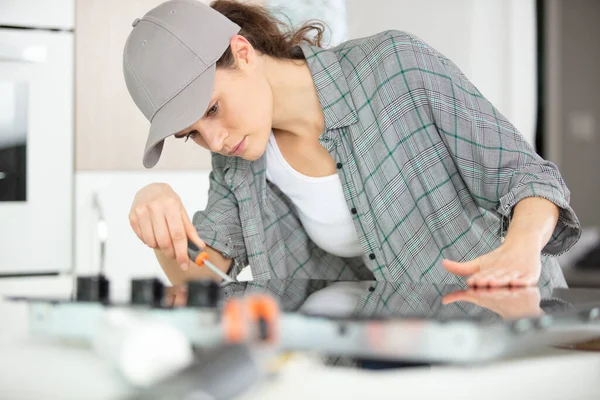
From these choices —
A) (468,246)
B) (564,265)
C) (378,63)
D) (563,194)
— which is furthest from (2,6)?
(564,265)

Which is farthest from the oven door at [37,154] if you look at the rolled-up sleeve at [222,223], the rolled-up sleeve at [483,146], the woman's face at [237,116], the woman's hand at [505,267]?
the woman's hand at [505,267]

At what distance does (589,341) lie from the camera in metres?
0.65

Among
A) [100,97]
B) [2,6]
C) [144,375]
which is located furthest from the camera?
[100,97]

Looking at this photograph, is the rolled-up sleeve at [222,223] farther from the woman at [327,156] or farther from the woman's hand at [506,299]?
the woman's hand at [506,299]

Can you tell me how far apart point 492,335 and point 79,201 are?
185 cm

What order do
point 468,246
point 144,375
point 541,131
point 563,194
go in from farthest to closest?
point 541,131, point 468,246, point 563,194, point 144,375

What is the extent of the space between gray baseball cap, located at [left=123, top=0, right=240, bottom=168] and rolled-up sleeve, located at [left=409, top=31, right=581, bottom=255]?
0.36 meters

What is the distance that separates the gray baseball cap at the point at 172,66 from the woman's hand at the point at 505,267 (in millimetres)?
443

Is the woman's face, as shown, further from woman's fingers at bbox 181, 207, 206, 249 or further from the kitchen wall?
the kitchen wall

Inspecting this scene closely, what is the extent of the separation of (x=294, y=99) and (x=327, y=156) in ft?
0.42

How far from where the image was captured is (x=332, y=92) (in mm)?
1363

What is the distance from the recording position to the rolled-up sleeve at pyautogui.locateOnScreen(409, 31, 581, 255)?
1.08m

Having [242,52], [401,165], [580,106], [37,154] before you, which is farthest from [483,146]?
[580,106]

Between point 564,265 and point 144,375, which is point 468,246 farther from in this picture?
point 564,265
